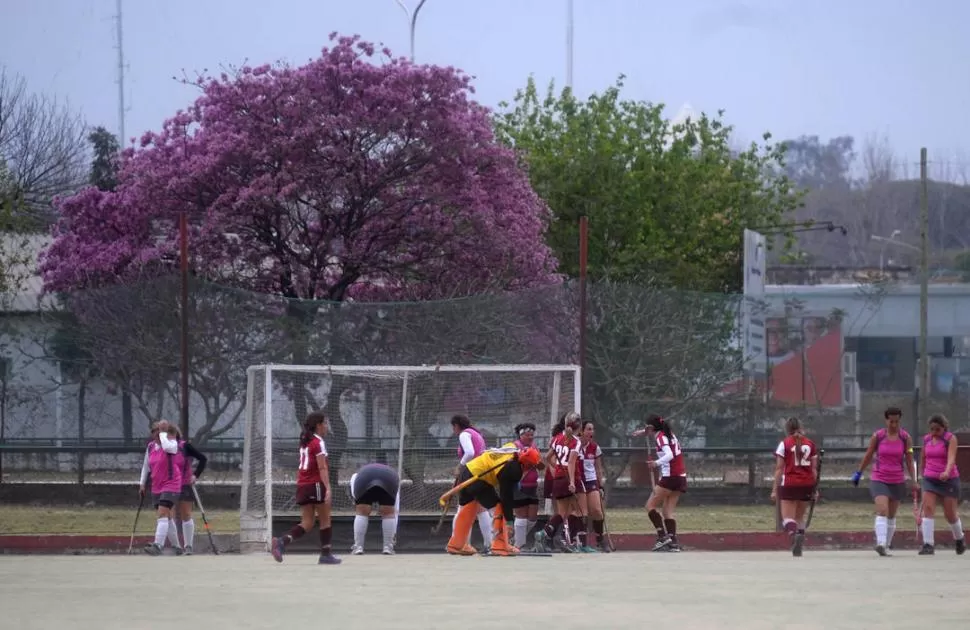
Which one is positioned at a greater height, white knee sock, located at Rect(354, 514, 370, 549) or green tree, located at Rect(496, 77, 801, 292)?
green tree, located at Rect(496, 77, 801, 292)

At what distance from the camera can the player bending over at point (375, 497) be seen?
18.2m

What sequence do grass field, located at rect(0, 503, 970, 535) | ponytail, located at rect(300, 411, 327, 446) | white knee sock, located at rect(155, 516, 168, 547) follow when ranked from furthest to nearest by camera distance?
grass field, located at rect(0, 503, 970, 535) < white knee sock, located at rect(155, 516, 168, 547) < ponytail, located at rect(300, 411, 327, 446)

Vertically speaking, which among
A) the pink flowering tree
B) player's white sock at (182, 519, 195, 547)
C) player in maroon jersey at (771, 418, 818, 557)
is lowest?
player's white sock at (182, 519, 195, 547)

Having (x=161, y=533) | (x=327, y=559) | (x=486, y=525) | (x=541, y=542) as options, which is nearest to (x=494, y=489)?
(x=486, y=525)

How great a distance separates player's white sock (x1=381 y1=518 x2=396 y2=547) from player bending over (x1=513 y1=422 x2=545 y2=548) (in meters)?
1.55

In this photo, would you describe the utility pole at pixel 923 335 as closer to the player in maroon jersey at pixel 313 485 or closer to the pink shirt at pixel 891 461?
the pink shirt at pixel 891 461

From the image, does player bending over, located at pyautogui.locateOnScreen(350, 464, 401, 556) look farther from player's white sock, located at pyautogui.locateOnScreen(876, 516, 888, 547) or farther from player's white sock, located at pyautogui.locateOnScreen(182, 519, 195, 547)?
player's white sock, located at pyautogui.locateOnScreen(876, 516, 888, 547)

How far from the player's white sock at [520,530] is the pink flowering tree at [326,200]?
9.47 metres

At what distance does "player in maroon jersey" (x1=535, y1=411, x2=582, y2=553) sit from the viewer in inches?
757

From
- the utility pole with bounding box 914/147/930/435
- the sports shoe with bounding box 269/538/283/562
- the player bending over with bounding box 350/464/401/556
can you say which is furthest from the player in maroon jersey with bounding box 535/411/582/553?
the utility pole with bounding box 914/147/930/435

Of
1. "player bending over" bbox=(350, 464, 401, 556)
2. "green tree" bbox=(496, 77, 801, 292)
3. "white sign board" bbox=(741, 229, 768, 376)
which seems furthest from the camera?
"green tree" bbox=(496, 77, 801, 292)

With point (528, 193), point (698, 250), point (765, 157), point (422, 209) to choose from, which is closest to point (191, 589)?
point (422, 209)

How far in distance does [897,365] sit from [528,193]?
25.7 feet

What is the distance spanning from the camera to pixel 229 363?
25.9 metres
